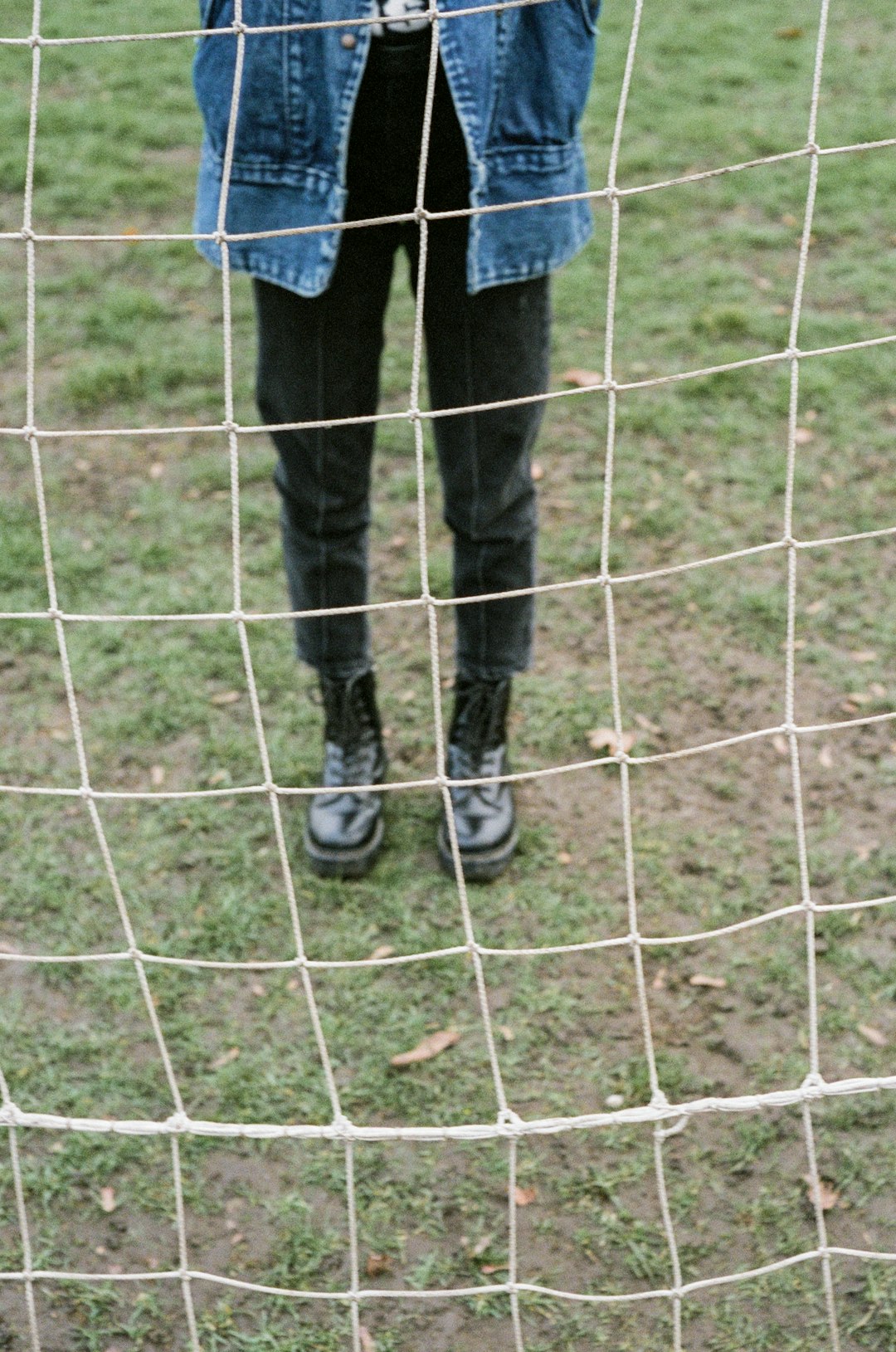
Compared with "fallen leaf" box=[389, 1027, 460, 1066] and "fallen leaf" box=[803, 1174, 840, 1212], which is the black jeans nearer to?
"fallen leaf" box=[389, 1027, 460, 1066]

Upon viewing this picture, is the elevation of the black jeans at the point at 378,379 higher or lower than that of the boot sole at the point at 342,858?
higher

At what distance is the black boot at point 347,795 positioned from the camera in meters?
2.23

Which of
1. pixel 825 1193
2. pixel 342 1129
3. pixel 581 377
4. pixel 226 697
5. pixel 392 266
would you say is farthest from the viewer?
pixel 581 377

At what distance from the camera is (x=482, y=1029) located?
2.01 meters

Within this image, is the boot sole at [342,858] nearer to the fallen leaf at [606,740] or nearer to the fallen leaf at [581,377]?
the fallen leaf at [606,740]

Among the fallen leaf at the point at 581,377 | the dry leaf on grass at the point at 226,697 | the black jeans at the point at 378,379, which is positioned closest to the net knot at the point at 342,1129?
the black jeans at the point at 378,379

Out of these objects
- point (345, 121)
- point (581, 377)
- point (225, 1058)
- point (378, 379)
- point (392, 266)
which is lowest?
point (225, 1058)

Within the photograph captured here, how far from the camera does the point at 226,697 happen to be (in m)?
2.61

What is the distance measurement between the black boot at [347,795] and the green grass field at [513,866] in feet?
0.18

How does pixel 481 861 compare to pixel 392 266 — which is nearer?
pixel 392 266

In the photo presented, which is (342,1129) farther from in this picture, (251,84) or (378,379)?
(251,84)

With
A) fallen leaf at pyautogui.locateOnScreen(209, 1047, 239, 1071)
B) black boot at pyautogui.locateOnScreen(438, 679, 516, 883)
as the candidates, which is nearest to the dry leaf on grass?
black boot at pyautogui.locateOnScreen(438, 679, 516, 883)

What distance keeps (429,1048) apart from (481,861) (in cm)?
34

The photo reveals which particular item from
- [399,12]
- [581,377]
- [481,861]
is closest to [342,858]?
[481,861]
